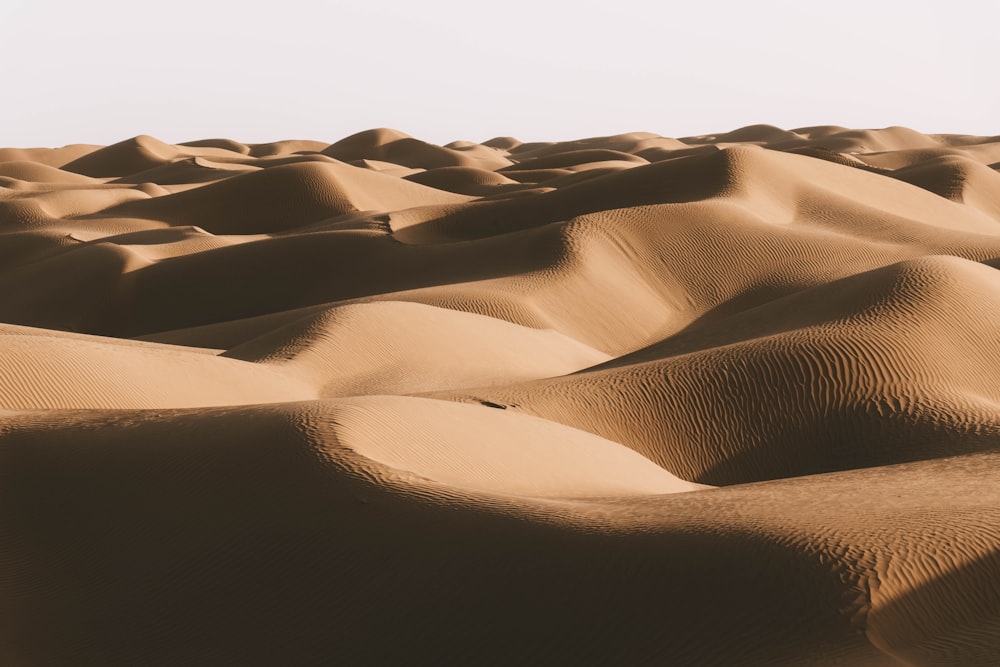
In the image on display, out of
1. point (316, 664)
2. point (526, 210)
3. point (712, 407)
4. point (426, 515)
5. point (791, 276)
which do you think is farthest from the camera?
point (526, 210)

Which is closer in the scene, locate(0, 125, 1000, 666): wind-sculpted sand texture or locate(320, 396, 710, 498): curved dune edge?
locate(0, 125, 1000, 666): wind-sculpted sand texture

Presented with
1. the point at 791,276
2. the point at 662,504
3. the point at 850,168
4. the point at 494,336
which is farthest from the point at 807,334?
the point at 850,168

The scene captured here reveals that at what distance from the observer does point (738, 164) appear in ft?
74.8

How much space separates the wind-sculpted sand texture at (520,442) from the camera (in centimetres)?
425

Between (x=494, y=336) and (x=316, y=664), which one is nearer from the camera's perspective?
(x=316, y=664)

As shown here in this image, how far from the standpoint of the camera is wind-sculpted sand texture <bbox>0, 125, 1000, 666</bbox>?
4.25 metres

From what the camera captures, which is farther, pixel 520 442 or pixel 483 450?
pixel 520 442

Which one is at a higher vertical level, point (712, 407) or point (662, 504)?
point (662, 504)

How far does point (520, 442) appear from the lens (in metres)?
7.13

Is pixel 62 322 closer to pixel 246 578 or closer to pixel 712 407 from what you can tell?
pixel 712 407

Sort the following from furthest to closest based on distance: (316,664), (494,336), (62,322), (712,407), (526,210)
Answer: (526,210) < (62,322) < (494,336) < (712,407) < (316,664)

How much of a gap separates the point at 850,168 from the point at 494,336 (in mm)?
15140

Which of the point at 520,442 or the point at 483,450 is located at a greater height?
the point at 483,450

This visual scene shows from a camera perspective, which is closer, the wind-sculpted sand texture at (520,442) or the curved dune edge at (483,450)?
the wind-sculpted sand texture at (520,442)
